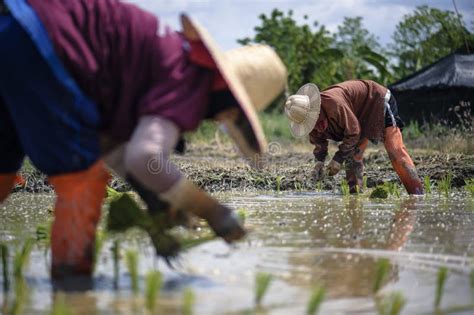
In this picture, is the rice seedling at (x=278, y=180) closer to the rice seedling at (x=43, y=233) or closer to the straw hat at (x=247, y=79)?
the rice seedling at (x=43, y=233)

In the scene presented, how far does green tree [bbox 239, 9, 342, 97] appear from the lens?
27375 mm

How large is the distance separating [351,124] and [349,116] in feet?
0.25

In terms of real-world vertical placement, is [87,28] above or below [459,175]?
above

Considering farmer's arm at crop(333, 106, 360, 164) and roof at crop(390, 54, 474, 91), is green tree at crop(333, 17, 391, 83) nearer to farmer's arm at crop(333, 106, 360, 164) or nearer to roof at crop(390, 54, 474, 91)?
roof at crop(390, 54, 474, 91)

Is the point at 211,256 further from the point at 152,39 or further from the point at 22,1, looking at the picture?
the point at 22,1

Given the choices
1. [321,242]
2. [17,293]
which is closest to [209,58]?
[17,293]

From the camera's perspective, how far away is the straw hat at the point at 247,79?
12.0 ft

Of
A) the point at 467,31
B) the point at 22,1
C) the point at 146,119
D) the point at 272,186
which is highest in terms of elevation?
the point at 467,31

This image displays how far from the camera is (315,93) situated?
902cm

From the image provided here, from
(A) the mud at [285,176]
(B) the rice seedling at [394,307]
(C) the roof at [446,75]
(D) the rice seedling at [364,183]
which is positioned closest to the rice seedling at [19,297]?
(B) the rice seedling at [394,307]

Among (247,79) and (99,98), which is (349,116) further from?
(99,98)

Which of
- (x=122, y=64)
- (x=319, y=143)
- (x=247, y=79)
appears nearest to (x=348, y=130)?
(x=319, y=143)

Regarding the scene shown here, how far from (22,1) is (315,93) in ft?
18.6

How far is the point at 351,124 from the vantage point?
9.02 metres
